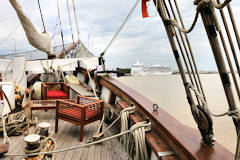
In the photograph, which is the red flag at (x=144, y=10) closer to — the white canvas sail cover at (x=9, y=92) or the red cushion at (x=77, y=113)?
the red cushion at (x=77, y=113)

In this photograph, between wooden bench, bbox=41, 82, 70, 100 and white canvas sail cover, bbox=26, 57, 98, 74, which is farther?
white canvas sail cover, bbox=26, 57, 98, 74

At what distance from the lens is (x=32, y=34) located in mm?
2301

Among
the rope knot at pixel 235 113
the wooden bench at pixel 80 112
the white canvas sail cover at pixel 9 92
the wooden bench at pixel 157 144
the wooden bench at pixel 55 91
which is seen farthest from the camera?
the wooden bench at pixel 55 91

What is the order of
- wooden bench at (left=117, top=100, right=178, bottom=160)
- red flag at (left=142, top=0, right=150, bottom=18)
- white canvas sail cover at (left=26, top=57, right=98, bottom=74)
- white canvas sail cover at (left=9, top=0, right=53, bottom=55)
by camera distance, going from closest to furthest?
wooden bench at (left=117, top=100, right=178, bottom=160) < red flag at (left=142, top=0, right=150, bottom=18) < white canvas sail cover at (left=9, top=0, right=53, bottom=55) < white canvas sail cover at (left=26, top=57, right=98, bottom=74)

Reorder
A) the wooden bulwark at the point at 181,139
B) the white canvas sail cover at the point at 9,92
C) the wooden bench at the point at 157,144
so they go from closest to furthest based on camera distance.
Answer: the wooden bulwark at the point at 181,139
the wooden bench at the point at 157,144
the white canvas sail cover at the point at 9,92

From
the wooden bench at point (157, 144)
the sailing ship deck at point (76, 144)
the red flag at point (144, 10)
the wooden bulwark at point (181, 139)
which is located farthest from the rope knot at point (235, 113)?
the sailing ship deck at point (76, 144)

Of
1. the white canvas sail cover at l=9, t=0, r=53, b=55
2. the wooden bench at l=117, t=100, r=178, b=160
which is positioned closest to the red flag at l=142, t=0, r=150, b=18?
the wooden bench at l=117, t=100, r=178, b=160

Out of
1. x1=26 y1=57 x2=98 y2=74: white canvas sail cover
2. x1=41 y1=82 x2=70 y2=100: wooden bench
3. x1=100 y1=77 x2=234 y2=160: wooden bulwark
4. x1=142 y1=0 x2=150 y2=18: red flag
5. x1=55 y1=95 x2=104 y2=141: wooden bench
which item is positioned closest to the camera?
x1=100 y1=77 x2=234 y2=160: wooden bulwark

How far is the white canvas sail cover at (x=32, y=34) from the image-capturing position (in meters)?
2.08

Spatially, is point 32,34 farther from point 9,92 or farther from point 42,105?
point 9,92

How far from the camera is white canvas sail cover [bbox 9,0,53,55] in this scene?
208cm

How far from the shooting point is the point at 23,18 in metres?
2.17

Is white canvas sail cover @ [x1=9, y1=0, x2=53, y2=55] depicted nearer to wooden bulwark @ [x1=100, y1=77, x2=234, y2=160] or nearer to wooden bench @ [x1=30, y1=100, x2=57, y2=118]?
wooden bench @ [x1=30, y1=100, x2=57, y2=118]

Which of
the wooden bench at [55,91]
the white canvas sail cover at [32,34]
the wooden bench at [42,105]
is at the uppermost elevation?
the white canvas sail cover at [32,34]
